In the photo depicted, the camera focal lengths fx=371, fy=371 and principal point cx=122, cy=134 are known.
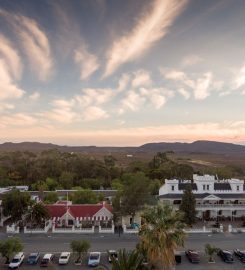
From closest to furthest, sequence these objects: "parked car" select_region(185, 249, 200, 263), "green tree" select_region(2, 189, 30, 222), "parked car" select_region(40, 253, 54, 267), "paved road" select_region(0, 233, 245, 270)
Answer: "parked car" select_region(40, 253, 54, 267) → "parked car" select_region(185, 249, 200, 263) → "paved road" select_region(0, 233, 245, 270) → "green tree" select_region(2, 189, 30, 222)

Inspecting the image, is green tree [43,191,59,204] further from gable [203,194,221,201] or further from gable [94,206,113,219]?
gable [203,194,221,201]

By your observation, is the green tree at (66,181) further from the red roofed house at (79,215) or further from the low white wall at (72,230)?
the low white wall at (72,230)

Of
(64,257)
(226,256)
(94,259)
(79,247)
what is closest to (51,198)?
(64,257)

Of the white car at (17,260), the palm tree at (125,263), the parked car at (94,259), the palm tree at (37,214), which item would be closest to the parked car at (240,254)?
the parked car at (94,259)

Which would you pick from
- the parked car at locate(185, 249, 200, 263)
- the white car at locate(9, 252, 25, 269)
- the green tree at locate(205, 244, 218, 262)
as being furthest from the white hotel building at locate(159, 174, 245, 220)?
the white car at locate(9, 252, 25, 269)

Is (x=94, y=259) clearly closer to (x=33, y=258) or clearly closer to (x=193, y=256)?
(x=33, y=258)

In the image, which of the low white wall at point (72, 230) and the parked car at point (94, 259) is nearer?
the parked car at point (94, 259)

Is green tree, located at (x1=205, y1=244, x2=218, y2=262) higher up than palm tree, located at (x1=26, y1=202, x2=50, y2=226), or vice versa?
palm tree, located at (x1=26, y1=202, x2=50, y2=226)
